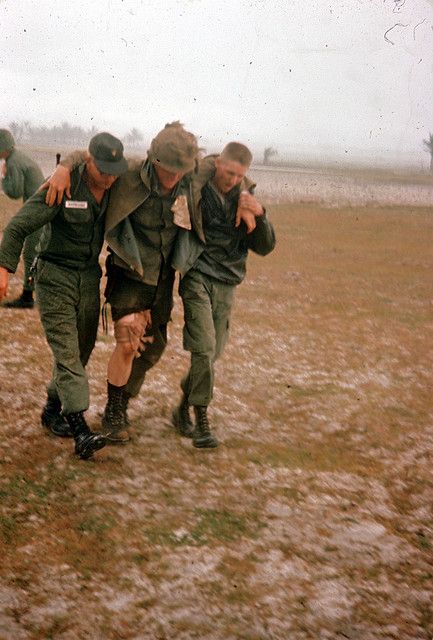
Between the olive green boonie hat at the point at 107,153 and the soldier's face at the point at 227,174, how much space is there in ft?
2.66

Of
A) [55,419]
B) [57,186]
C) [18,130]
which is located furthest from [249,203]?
[18,130]

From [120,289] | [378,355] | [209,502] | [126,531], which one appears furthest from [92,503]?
[378,355]

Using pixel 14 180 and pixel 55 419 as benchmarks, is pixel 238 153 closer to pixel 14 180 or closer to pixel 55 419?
pixel 55 419

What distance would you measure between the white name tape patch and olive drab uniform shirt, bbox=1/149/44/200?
13.5 ft

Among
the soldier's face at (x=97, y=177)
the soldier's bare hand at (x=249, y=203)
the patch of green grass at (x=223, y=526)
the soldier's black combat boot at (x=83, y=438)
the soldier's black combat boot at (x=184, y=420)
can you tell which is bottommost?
the patch of green grass at (x=223, y=526)

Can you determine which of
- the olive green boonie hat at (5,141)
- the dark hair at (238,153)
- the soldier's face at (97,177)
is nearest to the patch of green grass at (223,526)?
the soldier's face at (97,177)

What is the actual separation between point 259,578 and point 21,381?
3.45 metres

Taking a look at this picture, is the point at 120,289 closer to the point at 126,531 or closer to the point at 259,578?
the point at 126,531

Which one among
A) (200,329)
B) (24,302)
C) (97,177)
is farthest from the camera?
(24,302)

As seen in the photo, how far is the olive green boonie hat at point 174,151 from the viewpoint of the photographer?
4.39 m

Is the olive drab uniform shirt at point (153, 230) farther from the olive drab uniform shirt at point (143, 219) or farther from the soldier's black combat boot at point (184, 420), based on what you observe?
the soldier's black combat boot at point (184, 420)

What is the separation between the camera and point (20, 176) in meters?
8.29

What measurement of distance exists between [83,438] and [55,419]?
634mm

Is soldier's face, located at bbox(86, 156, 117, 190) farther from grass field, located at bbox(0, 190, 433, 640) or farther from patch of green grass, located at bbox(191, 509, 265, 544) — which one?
patch of green grass, located at bbox(191, 509, 265, 544)
